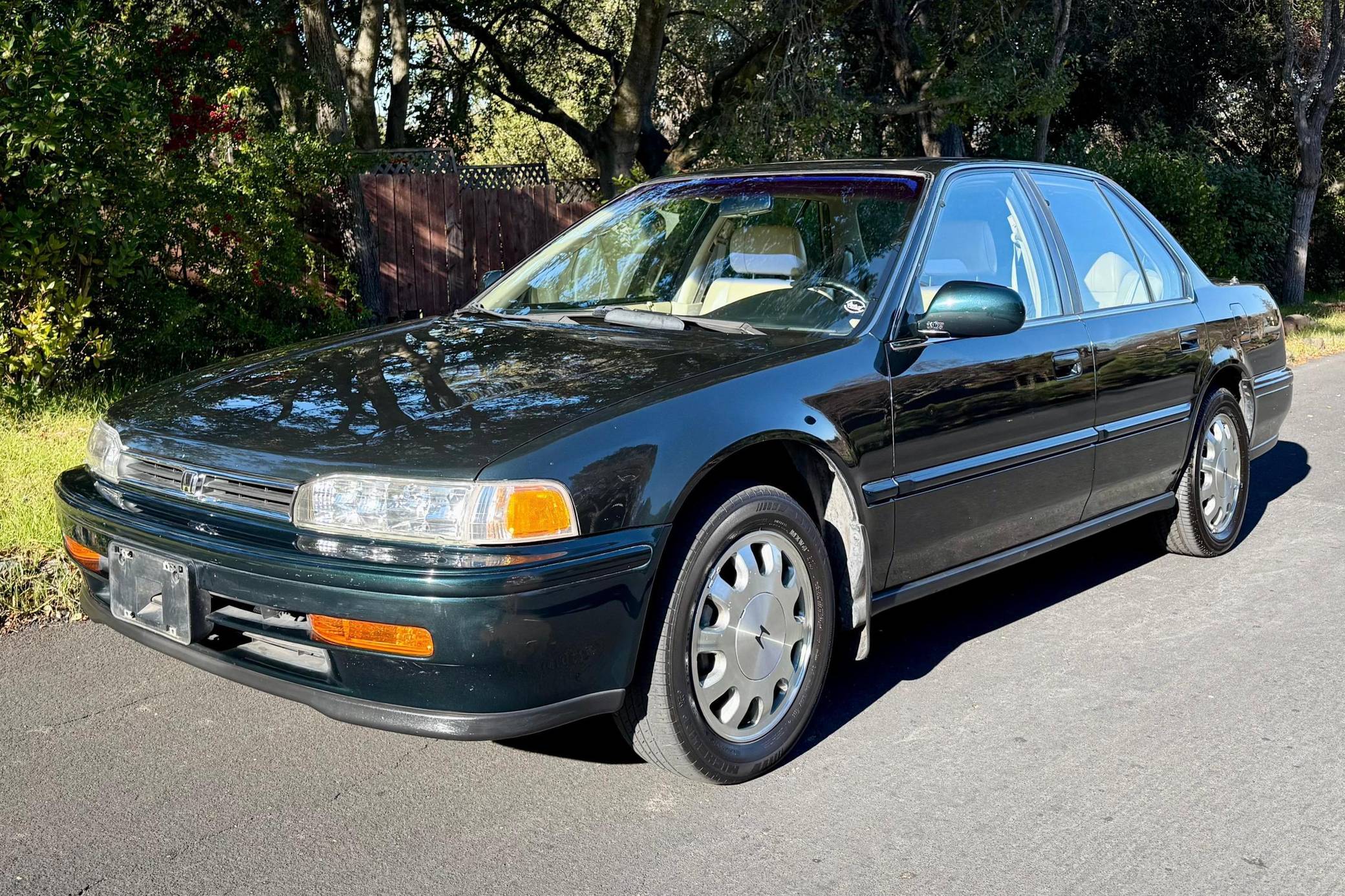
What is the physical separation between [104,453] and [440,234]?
949 centimetres

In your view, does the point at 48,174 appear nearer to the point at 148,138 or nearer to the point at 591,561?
the point at 148,138

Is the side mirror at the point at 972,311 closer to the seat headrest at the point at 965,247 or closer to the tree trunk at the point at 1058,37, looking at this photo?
the seat headrest at the point at 965,247

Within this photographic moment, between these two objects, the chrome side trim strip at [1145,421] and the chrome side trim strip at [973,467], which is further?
the chrome side trim strip at [1145,421]

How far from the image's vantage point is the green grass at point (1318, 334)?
13305 mm

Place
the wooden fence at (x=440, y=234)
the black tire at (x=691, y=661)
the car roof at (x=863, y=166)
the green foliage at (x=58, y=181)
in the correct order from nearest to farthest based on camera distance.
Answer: the black tire at (x=691, y=661), the car roof at (x=863, y=166), the green foliage at (x=58, y=181), the wooden fence at (x=440, y=234)

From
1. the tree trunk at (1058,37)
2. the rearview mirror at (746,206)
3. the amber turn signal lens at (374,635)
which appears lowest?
the amber turn signal lens at (374,635)

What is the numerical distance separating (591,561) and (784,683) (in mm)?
873

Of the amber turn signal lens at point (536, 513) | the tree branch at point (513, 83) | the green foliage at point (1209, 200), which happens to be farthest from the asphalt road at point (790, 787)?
the tree branch at point (513, 83)

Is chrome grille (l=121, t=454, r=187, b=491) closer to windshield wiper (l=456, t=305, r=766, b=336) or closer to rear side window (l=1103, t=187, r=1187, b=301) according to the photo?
windshield wiper (l=456, t=305, r=766, b=336)

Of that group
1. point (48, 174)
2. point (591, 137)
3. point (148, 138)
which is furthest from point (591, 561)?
point (591, 137)

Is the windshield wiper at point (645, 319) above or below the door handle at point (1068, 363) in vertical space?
above

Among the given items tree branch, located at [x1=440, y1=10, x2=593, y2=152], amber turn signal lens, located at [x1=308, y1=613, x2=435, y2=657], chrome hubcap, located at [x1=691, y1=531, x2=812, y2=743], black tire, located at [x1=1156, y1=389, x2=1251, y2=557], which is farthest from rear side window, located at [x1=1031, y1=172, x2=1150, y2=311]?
tree branch, located at [x1=440, y1=10, x2=593, y2=152]

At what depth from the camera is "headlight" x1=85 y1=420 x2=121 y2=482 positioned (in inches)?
141

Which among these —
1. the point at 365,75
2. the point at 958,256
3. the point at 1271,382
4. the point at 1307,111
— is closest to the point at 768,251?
the point at 958,256
